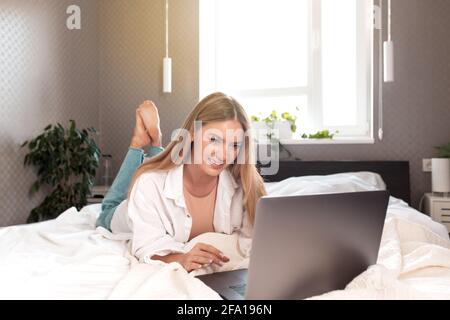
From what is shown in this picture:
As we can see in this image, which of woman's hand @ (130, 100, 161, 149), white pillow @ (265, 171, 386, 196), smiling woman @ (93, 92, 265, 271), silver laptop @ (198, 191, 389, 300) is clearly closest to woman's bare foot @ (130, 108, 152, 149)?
woman's hand @ (130, 100, 161, 149)

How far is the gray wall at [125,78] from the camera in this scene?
2908mm

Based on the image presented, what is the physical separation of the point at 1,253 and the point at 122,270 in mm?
450

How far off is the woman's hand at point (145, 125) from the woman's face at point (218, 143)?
54 cm

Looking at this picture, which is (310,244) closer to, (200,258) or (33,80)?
(200,258)

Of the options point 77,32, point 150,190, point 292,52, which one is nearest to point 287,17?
point 292,52

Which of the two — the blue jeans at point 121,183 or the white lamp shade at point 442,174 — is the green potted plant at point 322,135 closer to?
the white lamp shade at point 442,174

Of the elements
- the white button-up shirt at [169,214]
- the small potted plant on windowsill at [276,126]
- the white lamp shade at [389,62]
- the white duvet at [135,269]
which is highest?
the white lamp shade at [389,62]

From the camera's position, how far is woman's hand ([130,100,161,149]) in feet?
5.90

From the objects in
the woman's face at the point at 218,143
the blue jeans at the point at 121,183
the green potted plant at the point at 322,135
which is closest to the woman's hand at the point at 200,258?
the woman's face at the point at 218,143

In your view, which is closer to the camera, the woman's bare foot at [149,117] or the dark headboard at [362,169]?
the woman's bare foot at [149,117]

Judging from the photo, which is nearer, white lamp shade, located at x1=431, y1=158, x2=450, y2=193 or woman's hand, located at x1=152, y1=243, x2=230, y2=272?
woman's hand, located at x1=152, y1=243, x2=230, y2=272

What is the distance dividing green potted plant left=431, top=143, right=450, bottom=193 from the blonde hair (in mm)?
1721

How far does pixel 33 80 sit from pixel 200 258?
2.53 meters

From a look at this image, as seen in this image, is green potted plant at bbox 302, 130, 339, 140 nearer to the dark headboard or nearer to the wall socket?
the dark headboard
